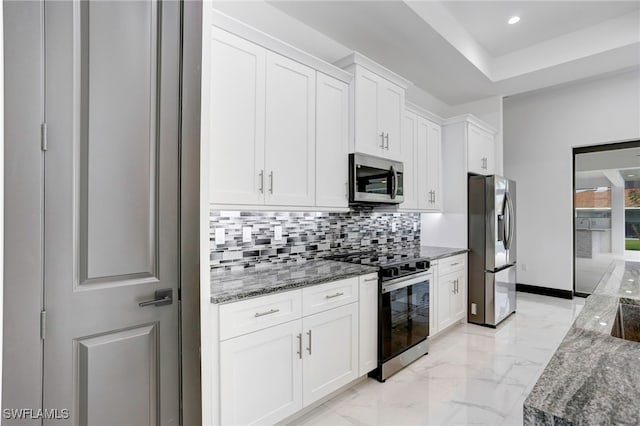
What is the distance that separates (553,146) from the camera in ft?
15.9

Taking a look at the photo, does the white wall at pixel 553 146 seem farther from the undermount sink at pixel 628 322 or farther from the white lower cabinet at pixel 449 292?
the undermount sink at pixel 628 322

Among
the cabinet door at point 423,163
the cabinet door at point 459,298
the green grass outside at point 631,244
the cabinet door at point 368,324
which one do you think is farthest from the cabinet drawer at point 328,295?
the green grass outside at point 631,244

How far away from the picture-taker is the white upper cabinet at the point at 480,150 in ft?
12.5

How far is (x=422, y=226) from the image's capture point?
13.8 feet

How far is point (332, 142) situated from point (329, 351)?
1532mm

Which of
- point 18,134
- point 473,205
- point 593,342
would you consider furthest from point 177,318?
point 473,205

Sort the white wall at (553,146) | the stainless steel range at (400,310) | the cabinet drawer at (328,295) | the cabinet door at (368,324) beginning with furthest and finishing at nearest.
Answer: the white wall at (553,146)
the stainless steel range at (400,310)
the cabinet door at (368,324)
the cabinet drawer at (328,295)

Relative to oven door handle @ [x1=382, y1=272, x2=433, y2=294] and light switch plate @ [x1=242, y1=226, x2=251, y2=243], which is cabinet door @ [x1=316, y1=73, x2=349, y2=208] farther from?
oven door handle @ [x1=382, y1=272, x2=433, y2=294]

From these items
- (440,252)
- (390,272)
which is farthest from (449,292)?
(390,272)

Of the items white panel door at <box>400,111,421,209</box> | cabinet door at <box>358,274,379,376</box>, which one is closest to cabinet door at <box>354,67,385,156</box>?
white panel door at <box>400,111,421,209</box>

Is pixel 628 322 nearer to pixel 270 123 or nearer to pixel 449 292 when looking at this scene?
pixel 270 123

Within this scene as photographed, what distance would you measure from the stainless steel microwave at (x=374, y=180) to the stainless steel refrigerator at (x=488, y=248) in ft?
3.88

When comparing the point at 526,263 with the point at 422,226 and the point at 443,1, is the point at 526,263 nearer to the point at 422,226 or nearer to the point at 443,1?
the point at 422,226

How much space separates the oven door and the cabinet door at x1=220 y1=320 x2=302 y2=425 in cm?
83
